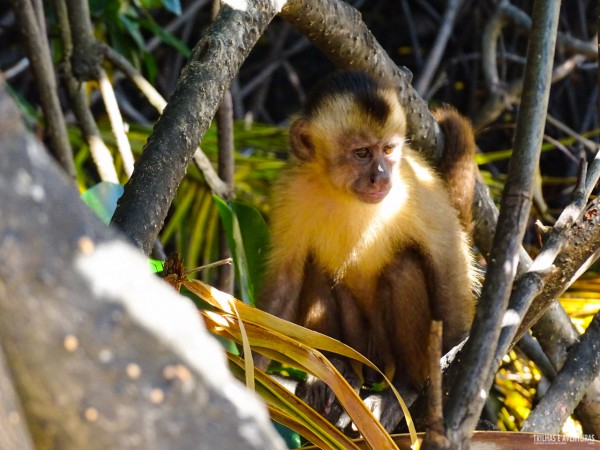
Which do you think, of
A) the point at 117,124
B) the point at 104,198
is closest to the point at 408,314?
the point at 104,198

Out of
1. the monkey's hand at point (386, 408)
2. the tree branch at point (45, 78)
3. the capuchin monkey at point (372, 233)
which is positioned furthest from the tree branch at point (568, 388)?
the tree branch at point (45, 78)

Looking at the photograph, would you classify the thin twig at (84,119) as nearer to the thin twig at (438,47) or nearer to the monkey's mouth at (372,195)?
the monkey's mouth at (372,195)

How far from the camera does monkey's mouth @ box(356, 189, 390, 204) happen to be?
339 cm

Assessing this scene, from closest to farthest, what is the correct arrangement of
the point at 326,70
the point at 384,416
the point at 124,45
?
the point at 384,416 → the point at 124,45 → the point at 326,70

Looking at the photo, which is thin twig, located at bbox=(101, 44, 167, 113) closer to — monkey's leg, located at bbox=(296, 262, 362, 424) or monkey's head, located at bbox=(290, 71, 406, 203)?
monkey's head, located at bbox=(290, 71, 406, 203)

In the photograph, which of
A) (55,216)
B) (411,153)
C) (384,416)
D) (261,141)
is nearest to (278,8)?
(411,153)

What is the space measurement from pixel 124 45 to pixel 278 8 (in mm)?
2712

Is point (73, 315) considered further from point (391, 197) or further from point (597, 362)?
point (391, 197)

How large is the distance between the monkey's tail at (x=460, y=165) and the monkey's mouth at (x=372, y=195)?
35 cm

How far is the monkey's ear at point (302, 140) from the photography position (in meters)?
3.70

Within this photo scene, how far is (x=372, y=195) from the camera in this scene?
3395 millimetres

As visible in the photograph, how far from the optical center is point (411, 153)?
3.62 meters

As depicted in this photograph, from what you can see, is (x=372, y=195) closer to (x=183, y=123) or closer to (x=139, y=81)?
(x=139, y=81)

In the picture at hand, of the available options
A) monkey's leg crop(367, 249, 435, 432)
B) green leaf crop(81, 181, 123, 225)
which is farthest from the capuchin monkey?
green leaf crop(81, 181, 123, 225)
